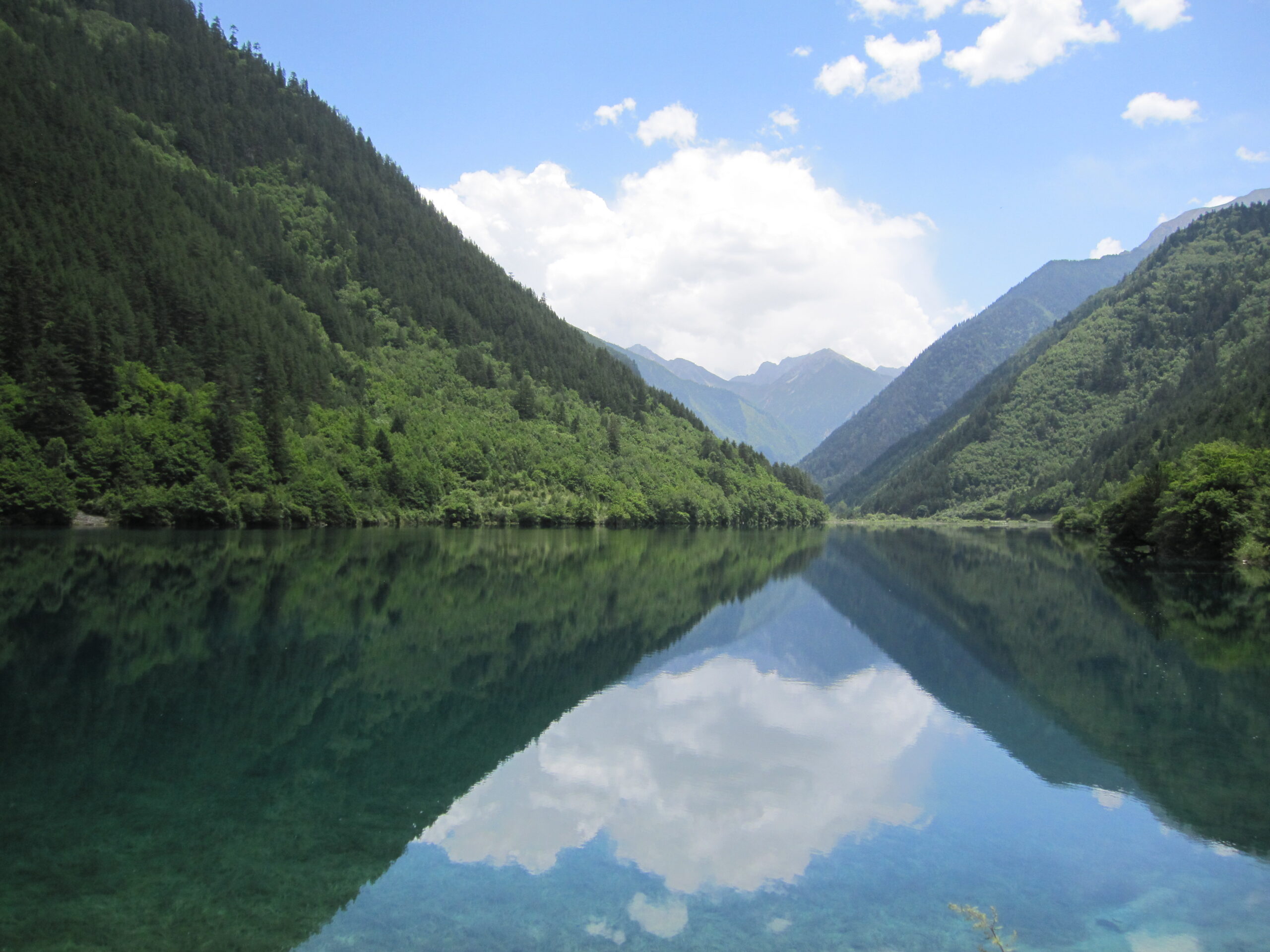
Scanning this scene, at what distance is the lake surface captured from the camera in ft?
29.5

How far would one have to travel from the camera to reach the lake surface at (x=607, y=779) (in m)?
8.98

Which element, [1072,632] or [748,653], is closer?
[748,653]

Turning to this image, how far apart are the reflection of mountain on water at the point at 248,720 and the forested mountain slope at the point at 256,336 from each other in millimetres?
42182

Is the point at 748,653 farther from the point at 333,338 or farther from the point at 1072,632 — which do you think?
the point at 333,338

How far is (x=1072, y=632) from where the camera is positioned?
3017 cm

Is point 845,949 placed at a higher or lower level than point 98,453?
lower

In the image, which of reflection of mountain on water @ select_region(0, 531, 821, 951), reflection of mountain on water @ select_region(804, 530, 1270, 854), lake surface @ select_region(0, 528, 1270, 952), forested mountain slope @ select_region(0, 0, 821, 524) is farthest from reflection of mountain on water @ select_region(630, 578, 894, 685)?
forested mountain slope @ select_region(0, 0, 821, 524)

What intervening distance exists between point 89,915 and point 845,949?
780 cm

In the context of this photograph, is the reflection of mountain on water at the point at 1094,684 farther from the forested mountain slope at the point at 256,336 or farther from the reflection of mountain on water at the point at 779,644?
the forested mountain slope at the point at 256,336

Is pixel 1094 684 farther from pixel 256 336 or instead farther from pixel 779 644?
pixel 256 336

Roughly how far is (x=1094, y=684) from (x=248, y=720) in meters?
20.6

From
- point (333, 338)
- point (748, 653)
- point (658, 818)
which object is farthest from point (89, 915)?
point (333, 338)

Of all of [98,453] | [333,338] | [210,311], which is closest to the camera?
[98,453]

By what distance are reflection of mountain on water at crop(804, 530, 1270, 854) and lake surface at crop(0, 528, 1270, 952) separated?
0.42ft
